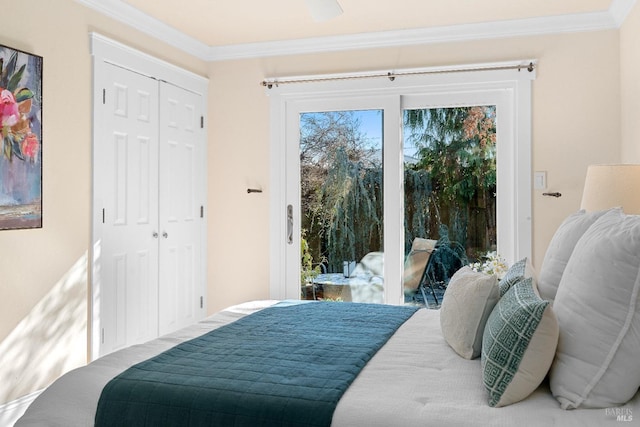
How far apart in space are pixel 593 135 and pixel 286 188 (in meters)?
2.28

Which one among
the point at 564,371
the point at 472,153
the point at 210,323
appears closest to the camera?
the point at 564,371

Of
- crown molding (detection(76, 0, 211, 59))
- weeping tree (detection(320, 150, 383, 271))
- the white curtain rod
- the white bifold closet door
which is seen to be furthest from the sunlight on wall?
the white curtain rod

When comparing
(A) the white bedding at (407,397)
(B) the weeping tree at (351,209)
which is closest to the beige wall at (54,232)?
(A) the white bedding at (407,397)

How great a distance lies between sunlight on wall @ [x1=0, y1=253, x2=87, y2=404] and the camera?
9.74 ft

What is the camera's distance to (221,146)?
4727 millimetres

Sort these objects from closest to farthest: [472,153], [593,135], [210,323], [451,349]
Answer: [451,349], [210,323], [593,135], [472,153]

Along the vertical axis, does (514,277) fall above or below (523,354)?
above

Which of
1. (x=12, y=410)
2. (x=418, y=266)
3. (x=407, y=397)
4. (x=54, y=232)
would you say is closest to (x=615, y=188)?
(x=418, y=266)

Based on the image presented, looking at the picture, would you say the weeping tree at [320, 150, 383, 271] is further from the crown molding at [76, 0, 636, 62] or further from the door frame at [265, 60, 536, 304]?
the crown molding at [76, 0, 636, 62]

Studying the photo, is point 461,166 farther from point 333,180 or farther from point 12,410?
point 12,410

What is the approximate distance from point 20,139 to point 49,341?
1133 mm

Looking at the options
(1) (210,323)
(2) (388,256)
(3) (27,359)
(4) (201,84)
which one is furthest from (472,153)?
(3) (27,359)

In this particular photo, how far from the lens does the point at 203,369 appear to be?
1806 millimetres

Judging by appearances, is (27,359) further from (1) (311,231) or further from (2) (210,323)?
(1) (311,231)
